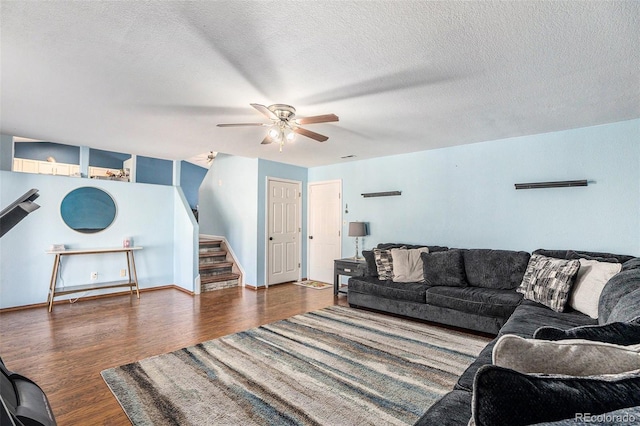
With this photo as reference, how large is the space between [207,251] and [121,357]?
3.36 meters

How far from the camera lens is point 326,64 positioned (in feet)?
7.15

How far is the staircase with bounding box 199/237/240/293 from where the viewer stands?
17.9 feet

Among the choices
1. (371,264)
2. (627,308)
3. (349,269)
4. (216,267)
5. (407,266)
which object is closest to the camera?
(627,308)

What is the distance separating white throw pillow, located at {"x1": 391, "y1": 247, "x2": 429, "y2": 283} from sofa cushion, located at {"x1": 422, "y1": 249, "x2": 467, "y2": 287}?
116 millimetres

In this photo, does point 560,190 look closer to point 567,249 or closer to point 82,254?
point 567,249

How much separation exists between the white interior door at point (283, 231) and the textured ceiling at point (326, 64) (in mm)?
2309

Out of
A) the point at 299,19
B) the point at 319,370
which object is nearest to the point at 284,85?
the point at 299,19

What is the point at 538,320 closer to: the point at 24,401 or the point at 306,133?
the point at 306,133

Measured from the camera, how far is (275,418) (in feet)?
6.31

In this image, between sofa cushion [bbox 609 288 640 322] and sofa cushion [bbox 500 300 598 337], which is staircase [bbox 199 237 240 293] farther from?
sofa cushion [bbox 609 288 640 322]

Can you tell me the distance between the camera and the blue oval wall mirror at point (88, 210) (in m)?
4.58

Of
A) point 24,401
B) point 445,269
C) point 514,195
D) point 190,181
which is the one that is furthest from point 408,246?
point 190,181

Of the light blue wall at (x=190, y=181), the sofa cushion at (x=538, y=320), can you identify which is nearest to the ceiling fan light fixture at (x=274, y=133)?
the sofa cushion at (x=538, y=320)

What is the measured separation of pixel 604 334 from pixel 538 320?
5.28 feet
